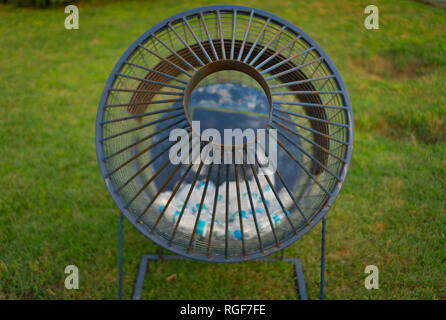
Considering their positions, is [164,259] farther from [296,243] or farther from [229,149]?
[229,149]

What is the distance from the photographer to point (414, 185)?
3391mm

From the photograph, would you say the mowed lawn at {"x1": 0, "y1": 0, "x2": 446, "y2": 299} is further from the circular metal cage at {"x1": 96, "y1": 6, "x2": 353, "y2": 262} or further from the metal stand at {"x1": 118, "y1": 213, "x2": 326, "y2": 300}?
the circular metal cage at {"x1": 96, "y1": 6, "x2": 353, "y2": 262}

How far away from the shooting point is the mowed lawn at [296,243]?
2666 mm

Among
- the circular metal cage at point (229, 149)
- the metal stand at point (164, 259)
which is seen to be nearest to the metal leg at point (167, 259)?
the metal stand at point (164, 259)

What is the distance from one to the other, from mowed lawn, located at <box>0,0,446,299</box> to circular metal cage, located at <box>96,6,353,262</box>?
0.65 m

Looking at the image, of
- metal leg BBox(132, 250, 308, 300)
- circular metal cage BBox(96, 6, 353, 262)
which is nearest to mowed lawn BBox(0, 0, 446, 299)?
metal leg BBox(132, 250, 308, 300)

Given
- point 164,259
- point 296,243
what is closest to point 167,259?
point 164,259

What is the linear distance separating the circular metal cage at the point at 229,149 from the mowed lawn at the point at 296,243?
647 millimetres

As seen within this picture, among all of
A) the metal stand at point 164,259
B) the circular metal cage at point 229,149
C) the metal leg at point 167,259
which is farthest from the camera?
the metal leg at point 167,259

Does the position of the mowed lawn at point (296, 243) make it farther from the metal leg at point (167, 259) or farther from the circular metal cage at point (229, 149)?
the circular metal cage at point (229, 149)

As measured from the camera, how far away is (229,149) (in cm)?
186

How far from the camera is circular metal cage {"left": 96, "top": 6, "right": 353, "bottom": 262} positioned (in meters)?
1.95

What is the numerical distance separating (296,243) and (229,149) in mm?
1409

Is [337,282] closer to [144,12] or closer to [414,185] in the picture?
[414,185]
